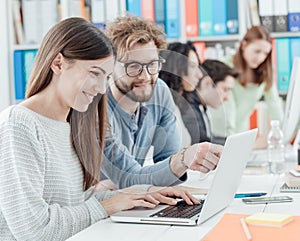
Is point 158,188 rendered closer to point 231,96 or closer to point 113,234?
point 113,234

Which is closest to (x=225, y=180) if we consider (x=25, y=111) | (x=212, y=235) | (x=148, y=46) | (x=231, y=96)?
(x=212, y=235)

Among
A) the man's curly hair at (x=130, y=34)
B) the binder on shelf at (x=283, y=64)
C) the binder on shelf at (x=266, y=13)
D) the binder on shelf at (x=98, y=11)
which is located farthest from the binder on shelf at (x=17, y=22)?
the man's curly hair at (x=130, y=34)

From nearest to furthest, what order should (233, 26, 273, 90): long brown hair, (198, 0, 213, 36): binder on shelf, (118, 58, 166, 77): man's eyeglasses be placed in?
1. (118, 58, 166, 77): man's eyeglasses
2. (233, 26, 273, 90): long brown hair
3. (198, 0, 213, 36): binder on shelf

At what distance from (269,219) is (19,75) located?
A: 8.45 feet

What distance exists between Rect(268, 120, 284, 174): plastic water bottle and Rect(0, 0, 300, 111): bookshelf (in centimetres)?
100

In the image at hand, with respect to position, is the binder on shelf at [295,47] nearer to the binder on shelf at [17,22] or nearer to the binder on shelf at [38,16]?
the binder on shelf at [38,16]

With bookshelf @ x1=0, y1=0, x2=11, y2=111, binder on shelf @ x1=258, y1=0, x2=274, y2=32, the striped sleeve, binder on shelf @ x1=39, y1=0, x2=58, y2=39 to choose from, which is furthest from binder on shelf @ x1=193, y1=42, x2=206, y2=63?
the striped sleeve

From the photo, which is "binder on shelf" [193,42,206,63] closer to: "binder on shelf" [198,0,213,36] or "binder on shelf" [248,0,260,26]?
"binder on shelf" [198,0,213,36]

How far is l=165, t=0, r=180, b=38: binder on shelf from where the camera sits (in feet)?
11.2

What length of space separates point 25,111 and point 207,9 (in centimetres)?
210

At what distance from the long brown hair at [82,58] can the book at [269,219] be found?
477 millimetres

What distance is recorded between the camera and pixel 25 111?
1462 mm

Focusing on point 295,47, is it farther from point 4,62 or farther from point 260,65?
point 4,62

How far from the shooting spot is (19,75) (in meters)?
3.59
